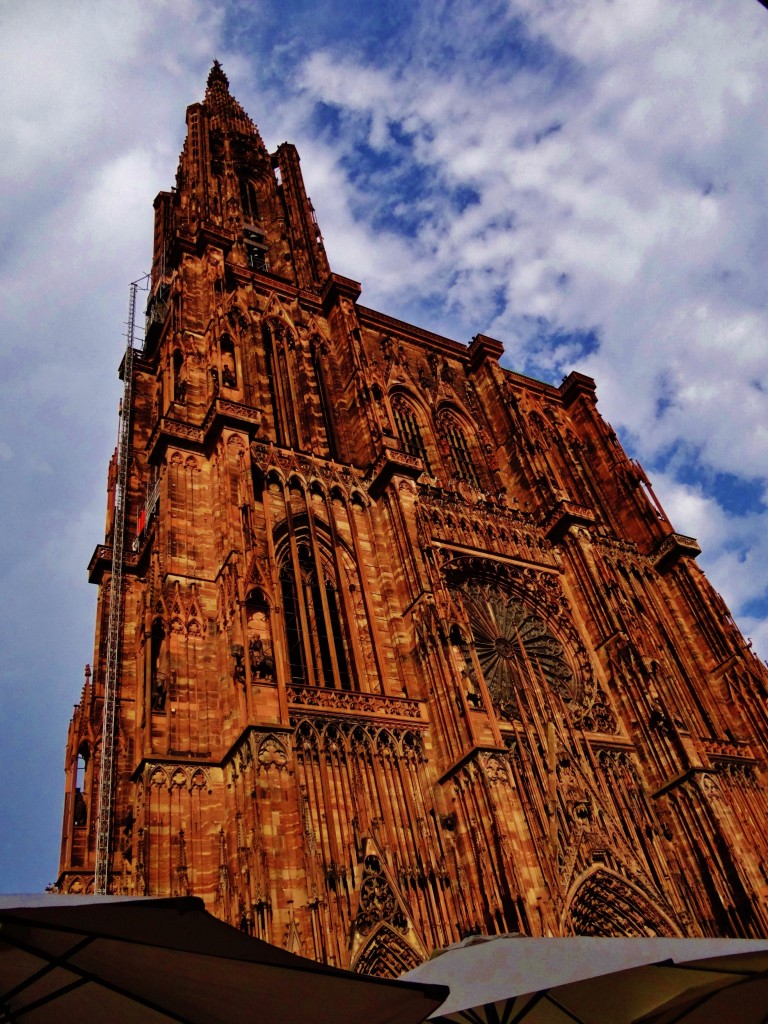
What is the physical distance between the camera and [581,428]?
106 feet

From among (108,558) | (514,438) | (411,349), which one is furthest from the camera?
(411,349)

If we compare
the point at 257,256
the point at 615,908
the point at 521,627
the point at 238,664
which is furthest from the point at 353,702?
the point at 257,256

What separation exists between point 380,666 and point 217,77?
38.6 m

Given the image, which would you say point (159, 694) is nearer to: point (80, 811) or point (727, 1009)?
point (80, 811)

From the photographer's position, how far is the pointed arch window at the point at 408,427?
2561 centimetres

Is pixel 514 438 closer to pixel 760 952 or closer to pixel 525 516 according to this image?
pixel 525 516

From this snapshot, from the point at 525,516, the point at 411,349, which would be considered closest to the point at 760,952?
the point at 525,516

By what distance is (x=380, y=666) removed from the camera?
17.4 m

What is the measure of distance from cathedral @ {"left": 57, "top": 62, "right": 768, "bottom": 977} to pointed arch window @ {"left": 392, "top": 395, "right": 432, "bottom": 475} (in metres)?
0.14

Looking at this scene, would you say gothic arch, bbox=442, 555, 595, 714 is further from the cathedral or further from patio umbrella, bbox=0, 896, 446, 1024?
patio umbrella, bbox=0, 896, 446, 1024

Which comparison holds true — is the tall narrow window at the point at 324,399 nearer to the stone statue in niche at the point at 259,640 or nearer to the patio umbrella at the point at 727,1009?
the stone statue in niche at the point at 259,640

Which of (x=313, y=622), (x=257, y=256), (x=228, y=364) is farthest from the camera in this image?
(x=257, y=256)

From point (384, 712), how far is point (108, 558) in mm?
10756

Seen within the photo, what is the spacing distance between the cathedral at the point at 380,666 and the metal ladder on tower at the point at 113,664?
0.09 m
